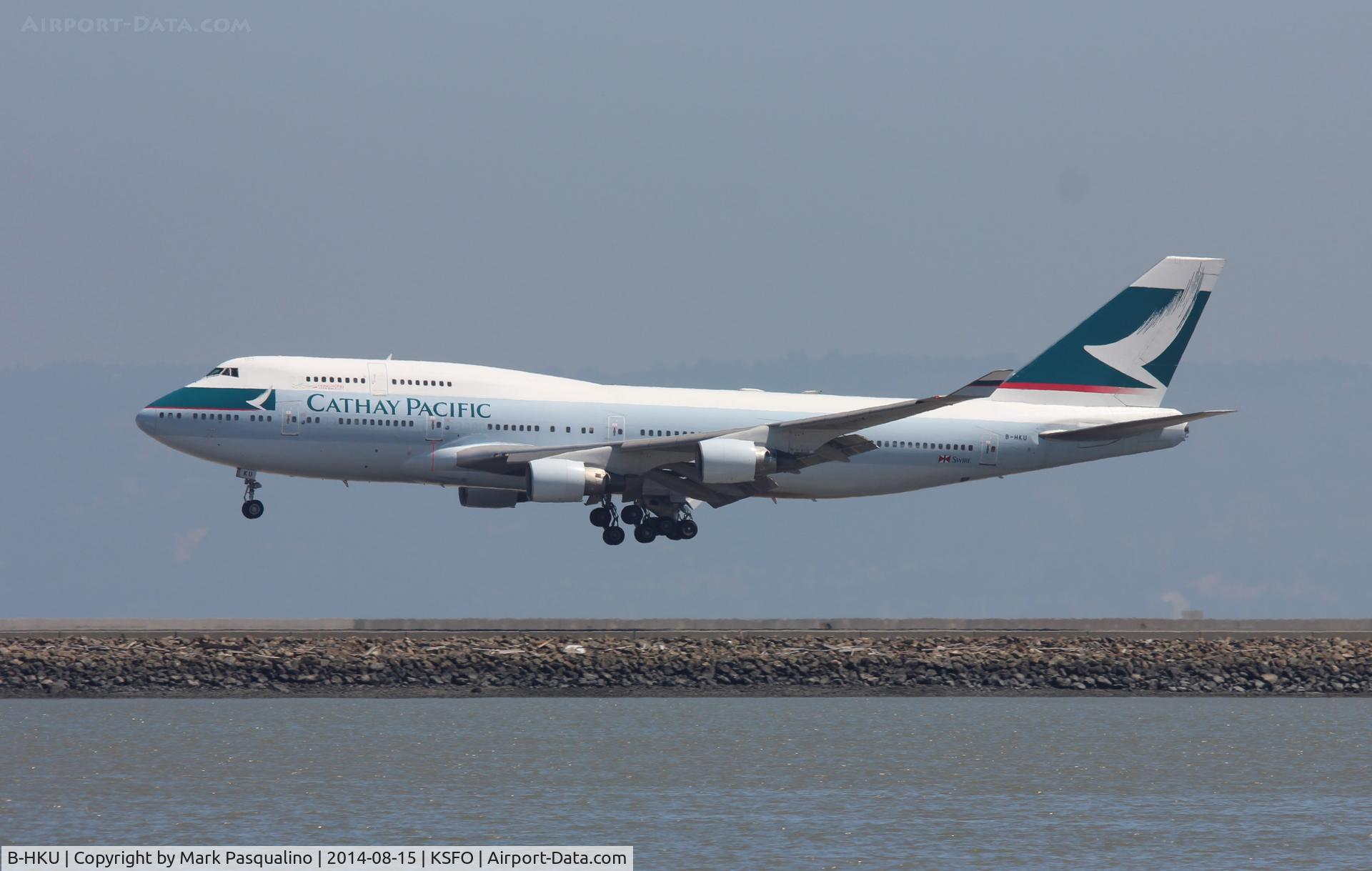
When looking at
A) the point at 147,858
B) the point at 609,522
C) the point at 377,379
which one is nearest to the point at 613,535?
the point at 609,522

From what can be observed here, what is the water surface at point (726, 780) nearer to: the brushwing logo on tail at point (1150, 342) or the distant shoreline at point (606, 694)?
the distant shoreline at point (606, 694)

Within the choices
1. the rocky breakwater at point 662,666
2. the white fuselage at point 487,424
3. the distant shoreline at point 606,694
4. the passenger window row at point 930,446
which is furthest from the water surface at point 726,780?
the passenger window row at point 930,446

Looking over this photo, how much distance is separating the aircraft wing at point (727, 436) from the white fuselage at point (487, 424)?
1.26 ft

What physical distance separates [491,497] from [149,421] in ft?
32.8

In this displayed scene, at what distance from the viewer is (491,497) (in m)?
51.5

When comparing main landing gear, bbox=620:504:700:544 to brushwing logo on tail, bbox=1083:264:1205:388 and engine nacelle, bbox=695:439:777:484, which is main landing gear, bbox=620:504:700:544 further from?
brushwing logo on tail, bbox=1083:264:1205:388

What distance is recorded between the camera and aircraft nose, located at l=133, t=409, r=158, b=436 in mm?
47719

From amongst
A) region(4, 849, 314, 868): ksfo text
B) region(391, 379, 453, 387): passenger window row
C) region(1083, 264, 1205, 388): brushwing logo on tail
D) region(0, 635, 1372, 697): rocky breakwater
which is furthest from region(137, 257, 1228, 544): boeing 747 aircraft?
region(4, 849, 314, 868): ksfo text

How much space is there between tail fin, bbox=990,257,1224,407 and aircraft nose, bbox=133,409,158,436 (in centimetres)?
2620

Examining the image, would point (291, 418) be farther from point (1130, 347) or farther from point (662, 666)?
point (1130, 347)

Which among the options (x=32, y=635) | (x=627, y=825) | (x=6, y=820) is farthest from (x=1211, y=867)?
(x=32, y=635)

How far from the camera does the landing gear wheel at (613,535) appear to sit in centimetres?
5219

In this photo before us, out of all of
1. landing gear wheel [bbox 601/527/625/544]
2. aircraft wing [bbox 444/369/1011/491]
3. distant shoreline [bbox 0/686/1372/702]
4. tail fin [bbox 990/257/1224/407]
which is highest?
tail fin [bbox 990/257/1224/407]

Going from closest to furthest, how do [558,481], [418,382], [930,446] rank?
[558,481] < [418,382] < [930,446]
